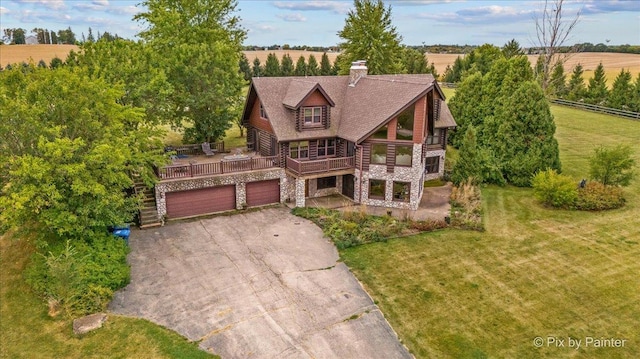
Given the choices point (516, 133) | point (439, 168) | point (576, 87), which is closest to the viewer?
point (516, 133)

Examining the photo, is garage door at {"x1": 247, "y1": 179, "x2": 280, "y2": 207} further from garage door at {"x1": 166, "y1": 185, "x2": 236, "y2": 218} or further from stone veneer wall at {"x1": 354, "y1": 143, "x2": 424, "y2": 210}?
stone veneer wall at {"x1": 354, "y1": 143, "x2": 424, "y2": 210}

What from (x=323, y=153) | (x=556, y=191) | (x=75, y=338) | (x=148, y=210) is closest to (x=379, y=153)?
(x=323, y=153)

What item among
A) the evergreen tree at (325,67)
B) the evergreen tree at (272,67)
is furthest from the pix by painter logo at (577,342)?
the evergreen tree at (272,67)

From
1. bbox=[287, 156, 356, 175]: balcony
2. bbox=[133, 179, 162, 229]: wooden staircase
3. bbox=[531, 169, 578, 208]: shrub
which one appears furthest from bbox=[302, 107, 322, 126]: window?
bbox=[531, 169, 578, 208]: shrub

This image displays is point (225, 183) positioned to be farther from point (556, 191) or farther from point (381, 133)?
point (556, 191)

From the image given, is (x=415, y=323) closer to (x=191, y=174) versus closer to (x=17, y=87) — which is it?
(x=191, y=174)

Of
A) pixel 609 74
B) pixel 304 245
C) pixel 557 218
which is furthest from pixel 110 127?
pixel 609 74
